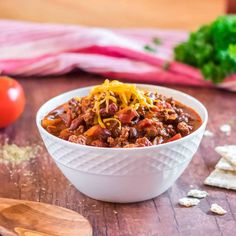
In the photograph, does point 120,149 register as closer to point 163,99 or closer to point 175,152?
point 175,152

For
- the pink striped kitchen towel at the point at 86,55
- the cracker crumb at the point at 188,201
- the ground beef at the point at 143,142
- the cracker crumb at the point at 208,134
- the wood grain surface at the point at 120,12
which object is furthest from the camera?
the wood grain surface at the point at 120,12

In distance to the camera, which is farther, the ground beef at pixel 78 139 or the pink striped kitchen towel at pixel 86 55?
the pink striped kitchen towel at pixel 86 55

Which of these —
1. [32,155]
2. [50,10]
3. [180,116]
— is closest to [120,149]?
[180,116]

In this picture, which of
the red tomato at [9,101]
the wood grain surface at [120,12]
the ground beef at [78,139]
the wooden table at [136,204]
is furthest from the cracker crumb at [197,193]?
the wood grain surface at [120,12]

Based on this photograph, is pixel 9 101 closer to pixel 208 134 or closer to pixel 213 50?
pixel 208 134

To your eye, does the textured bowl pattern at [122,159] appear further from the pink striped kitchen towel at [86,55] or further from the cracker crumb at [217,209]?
the pink striped kitchen towel at [86,55]

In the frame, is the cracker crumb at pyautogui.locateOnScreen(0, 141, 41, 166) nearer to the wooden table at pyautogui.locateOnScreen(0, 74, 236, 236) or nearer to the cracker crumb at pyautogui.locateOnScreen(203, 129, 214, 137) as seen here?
the wooden table at pyautogui.locateOnScreen(0, 74, 236, 236)

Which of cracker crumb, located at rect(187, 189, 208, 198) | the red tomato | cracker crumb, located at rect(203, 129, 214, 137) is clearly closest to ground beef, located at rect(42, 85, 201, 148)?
cracker crumb, located at rect(187, 189, 208, 198)
